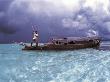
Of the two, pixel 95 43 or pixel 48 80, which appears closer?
pixel 48 80

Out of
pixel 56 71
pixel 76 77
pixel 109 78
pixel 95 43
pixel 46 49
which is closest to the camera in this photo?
pixel 109 78

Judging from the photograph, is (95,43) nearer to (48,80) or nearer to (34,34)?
(34,34)

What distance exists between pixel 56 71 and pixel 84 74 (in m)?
3.75

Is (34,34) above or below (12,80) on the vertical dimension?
above

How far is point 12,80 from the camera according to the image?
23703mm

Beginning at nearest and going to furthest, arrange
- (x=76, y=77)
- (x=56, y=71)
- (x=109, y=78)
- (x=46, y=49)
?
1. (x=109, y=78)
2. (x=76, y=77)
3. (x=56, y=71)
4. (x=46, y=49)

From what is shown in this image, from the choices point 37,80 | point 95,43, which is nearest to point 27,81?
point 37,80

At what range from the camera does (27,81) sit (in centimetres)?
2284

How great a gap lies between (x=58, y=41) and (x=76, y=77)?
61.1 meters

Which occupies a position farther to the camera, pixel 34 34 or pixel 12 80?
pixel 34 34

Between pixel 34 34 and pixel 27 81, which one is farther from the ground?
pixel 34 34

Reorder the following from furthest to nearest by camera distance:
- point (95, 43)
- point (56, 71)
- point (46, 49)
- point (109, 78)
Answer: point (95, 43), point (46, 49), point (56, 71), point (109, 78)

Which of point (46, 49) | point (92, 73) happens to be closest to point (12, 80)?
point (92, 73)

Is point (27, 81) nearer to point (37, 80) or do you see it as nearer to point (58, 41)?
point (37, 80)
